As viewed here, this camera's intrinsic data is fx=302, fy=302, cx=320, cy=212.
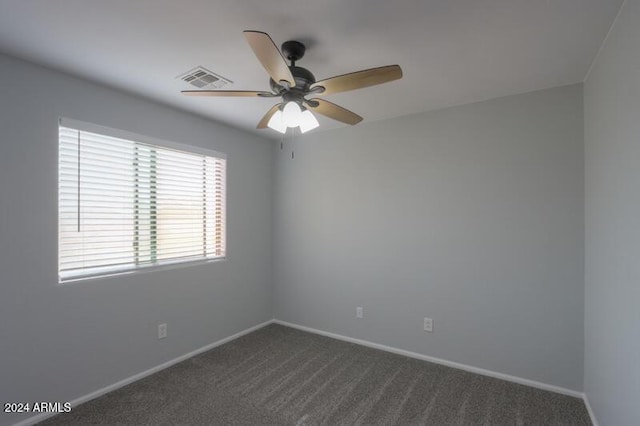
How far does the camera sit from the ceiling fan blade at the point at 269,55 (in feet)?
4.31

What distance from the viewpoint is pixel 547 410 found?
223 cm

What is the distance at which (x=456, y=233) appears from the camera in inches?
114

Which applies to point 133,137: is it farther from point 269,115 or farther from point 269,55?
point 269,55

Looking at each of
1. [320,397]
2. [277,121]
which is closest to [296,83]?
[277,121]

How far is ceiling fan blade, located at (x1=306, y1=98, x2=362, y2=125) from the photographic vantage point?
1980 mm

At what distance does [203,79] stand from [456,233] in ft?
8.55

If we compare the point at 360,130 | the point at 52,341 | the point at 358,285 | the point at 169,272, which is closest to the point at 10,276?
the point at 52,341

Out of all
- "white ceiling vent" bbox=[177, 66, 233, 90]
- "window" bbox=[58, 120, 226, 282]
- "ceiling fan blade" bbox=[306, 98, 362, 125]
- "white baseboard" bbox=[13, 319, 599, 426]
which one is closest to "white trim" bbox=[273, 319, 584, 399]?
"white baseboard" bbox=[13, 319, 599, 426]

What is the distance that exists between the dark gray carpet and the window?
1.05 metres

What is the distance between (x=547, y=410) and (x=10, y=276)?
12.8 ft

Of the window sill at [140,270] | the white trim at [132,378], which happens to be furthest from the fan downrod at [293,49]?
the white trim at [132,378]

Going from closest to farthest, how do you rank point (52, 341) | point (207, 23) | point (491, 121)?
1. point (207, 23)
2. point (52, 341)
3. point (491, 121)

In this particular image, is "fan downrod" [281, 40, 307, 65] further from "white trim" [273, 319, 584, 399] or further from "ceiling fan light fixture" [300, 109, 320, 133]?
"white trim" [273, 319, 584, 399]

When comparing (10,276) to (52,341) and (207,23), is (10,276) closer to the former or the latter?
(52,341)
